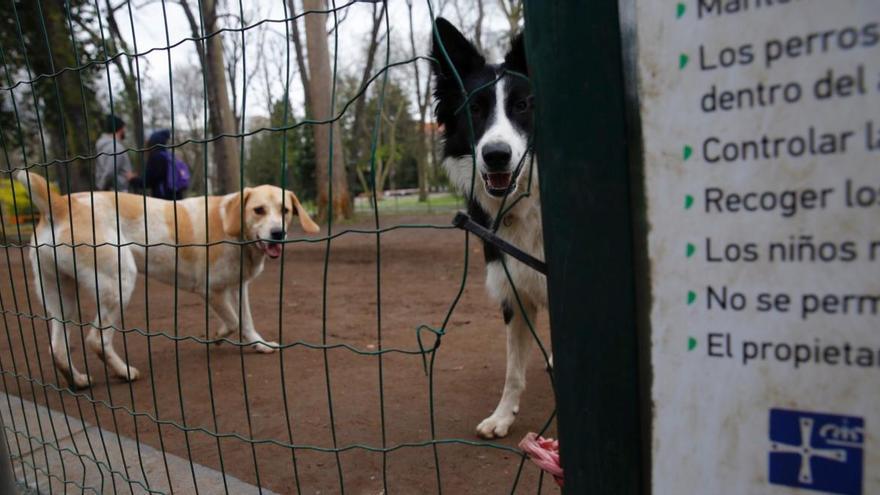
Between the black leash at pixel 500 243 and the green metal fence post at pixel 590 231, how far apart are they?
0.08 meters

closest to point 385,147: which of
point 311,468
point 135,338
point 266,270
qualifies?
point 266,270

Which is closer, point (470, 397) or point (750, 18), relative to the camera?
point (750, 18)

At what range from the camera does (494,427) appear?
2562 millimetres

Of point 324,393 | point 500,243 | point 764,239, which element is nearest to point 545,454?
point 500,243

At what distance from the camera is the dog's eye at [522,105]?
7.11ft

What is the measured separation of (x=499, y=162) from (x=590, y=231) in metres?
1.19

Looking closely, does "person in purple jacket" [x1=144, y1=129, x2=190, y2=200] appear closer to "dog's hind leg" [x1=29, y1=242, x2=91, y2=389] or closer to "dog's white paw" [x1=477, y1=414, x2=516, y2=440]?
"dog's hind leg" [x1=29, y1=242, x2=91, y2=389]

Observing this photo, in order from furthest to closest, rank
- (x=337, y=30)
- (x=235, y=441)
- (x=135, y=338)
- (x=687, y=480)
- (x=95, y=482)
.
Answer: (x=135, y=338) → (x=235, y=441) → (x=95, y=482) → (x=337, y=30) → (x=687, y=480)

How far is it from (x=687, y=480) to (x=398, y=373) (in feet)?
9.40

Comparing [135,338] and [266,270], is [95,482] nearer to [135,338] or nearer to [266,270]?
[135,338]

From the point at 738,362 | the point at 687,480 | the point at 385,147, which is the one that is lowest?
the point at 687,480

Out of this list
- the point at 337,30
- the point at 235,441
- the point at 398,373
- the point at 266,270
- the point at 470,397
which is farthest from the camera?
the point at 266,270

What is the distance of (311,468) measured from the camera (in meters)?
2.34

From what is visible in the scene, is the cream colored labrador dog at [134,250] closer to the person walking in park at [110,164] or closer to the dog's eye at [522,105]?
the dog's eye at [522,105]
